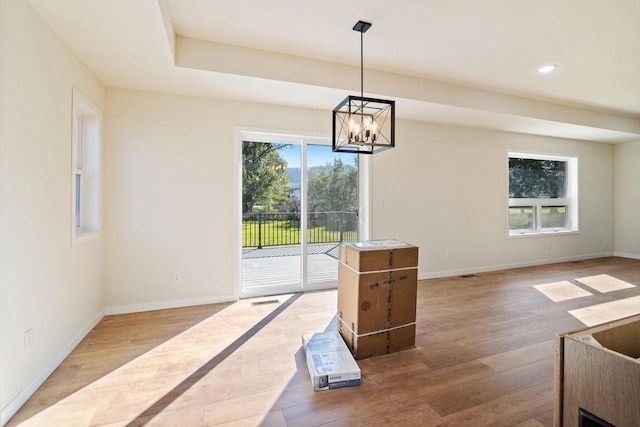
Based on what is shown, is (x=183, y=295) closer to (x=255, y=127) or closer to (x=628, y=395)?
(x=255, y=127)

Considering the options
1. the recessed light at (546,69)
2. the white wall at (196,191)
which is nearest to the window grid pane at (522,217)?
the white wall at (196,191)

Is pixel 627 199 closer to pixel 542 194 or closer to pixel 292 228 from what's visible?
Answer: pixel 542 194

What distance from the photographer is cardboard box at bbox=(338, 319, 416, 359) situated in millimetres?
2350

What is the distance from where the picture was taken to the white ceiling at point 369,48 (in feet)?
7.55

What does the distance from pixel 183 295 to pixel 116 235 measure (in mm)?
978

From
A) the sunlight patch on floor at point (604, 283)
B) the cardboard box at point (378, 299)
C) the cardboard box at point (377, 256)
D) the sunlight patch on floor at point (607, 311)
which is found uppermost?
the cardboard box at point (377, 256)

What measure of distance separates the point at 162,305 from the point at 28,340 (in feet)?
4.94

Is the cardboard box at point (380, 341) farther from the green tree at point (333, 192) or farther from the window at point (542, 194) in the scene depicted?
the window at point (542, 194)

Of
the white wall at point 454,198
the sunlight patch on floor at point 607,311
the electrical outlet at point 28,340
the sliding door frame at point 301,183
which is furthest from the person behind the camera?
the white wall at point 454,198

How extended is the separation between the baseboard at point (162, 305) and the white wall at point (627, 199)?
8016 millimetres

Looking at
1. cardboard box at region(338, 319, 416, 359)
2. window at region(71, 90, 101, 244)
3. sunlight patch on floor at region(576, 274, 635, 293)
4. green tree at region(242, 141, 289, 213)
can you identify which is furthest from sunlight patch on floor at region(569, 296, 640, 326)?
window at region(71, 90, 101, 244)

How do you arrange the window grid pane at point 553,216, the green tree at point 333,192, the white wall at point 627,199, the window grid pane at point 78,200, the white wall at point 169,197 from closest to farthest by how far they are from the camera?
the window grid pane at point 78,200 < the white wall at point 169,197 < the green tree at point 333,192 < the window grid pane at point 553,216 < the white wall at point 627,199

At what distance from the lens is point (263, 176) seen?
3936 mm

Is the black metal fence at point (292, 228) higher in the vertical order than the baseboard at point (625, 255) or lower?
higher
